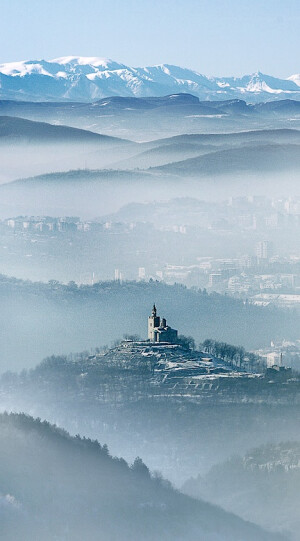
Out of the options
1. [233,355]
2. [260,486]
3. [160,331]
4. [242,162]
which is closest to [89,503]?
[260,486]

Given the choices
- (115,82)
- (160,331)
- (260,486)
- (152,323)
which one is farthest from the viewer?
(115,82)

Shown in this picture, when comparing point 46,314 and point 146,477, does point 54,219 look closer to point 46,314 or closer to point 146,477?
point 46,314

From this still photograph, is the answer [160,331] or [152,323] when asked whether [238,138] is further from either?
[160,331]

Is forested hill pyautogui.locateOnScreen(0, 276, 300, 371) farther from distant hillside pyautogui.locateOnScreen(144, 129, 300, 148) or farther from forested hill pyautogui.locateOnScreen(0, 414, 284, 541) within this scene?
distant hillside pyautogui.locateOnScreen(144, 129, 300, 148)

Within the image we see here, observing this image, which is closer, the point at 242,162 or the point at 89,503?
the point at 89,503

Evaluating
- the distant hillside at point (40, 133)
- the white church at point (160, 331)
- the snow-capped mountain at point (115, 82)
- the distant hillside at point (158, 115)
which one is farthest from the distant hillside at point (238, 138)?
the white church at point (160, 331)
